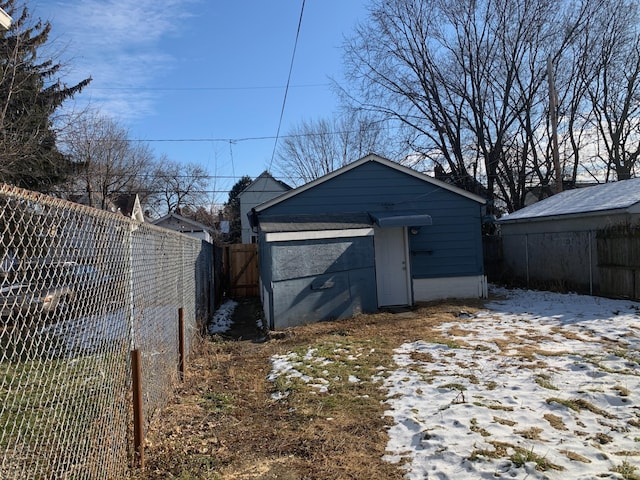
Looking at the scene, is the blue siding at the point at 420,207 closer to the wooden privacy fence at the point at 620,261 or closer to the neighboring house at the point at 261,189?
the wooden privacy fence at the point at 620,261

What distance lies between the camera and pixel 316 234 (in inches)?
394

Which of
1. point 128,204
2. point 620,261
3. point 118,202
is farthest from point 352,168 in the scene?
point 118,202

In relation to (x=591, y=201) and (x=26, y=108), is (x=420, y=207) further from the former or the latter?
(x=26, y=108)

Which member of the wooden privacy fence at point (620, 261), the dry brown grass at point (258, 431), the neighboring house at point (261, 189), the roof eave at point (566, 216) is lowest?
the dry brown grass at point (258, 431)

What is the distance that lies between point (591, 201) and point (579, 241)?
1.64 metres

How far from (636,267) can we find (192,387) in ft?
34.5

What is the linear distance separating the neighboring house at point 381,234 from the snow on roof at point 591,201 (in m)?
3.31

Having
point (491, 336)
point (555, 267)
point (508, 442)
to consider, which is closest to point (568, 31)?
point (555, 267)

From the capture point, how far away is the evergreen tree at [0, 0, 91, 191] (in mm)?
11070

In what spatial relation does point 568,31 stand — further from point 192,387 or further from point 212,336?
point 192,387

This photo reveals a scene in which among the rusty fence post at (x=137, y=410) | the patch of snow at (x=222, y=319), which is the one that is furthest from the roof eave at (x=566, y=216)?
the rusty fence post at (x=137, y=410)

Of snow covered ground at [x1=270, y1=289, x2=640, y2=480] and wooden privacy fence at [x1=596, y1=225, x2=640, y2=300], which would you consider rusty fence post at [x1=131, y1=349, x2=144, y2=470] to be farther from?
wooden privacy fence at [x1=596, y1=225, x2=640, y2=300]

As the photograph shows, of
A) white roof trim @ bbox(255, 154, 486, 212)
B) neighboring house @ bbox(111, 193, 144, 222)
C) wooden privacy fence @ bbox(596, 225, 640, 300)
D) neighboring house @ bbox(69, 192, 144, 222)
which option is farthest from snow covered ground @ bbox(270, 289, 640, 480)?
neighboring house @ bbox(111, 193, 144, 222)

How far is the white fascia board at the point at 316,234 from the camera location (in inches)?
368
